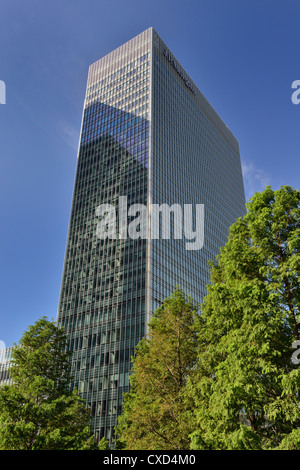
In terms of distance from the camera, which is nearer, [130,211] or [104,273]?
[104,273]

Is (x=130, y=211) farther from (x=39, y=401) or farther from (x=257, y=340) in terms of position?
(x=257, y=340)

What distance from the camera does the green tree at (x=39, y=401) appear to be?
20109 millimetres

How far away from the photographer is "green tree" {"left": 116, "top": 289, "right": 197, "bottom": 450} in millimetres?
19594

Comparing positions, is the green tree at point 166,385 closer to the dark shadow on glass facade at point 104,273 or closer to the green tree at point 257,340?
the green tree at point 257,340

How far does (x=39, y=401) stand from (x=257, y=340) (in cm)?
1490

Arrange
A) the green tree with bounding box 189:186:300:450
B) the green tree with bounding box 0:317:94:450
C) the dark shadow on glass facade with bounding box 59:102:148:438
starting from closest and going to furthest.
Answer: the green tree with bounding box 189:186:300:450 → the green tree with bounding box 0:317:94:450 → the dark shadow on glass facade with bounding box 59:102:148:438

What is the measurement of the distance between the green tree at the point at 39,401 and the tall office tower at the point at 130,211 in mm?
46872

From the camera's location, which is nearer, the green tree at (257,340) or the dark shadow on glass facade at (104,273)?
the green tree at (257,340)

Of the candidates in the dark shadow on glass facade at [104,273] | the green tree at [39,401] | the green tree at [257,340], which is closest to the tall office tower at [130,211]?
the dark shadow on glass facade at [104,273]

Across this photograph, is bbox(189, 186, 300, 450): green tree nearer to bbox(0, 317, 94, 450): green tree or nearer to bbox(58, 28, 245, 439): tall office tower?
bbox(0, 317, 94, 450): green tree

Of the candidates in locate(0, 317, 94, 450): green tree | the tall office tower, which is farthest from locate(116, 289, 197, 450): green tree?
the tall office tower

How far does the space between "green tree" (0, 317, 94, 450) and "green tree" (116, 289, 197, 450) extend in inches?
144

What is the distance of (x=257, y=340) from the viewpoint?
1492 centimetres

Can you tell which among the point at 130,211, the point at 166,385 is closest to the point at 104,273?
the point at 130,211
